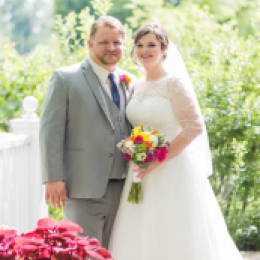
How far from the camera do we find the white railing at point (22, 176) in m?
2.84

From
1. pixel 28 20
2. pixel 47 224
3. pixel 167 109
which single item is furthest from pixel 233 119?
pixel 28 20

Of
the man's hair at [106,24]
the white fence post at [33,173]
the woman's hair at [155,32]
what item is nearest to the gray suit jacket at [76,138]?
the man's hair at [106,24]

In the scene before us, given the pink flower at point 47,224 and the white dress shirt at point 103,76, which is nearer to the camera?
the pink flower at point 47,224

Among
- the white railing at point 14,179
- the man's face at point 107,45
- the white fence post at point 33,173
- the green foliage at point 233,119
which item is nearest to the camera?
the man's face at point 107,45

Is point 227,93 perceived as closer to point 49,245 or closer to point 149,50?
point 149,50

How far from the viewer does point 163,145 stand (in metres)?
2.54

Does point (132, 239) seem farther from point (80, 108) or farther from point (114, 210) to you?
point (80, 108)

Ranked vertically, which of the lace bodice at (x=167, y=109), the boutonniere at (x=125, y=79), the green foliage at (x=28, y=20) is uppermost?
the green foliage at (x=28, y=20)

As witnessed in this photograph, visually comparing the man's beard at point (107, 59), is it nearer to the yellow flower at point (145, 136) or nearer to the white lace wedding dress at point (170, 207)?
the white lace wedding dress at point (170, 207)

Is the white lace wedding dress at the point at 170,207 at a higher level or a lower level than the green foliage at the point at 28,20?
lower

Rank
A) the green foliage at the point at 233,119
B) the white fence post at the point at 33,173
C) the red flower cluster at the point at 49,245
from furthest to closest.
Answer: the green foliage at the point at 233,119
the white fence post at the point at 33,173
the red flower cluster at the point at 49,245

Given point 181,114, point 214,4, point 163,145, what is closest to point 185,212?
point 163,145

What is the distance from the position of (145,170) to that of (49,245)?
140 centimetres

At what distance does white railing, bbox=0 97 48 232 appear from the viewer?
2.84 m
